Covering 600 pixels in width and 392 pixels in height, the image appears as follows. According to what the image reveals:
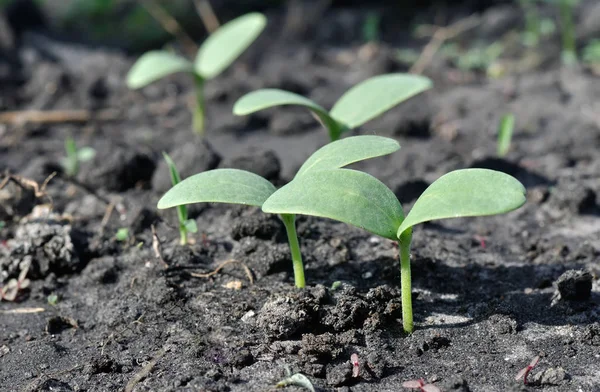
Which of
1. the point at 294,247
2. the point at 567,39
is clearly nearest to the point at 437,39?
the point at 567,39

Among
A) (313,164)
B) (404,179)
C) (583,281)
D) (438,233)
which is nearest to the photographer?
(313,164)

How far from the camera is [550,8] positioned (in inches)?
188

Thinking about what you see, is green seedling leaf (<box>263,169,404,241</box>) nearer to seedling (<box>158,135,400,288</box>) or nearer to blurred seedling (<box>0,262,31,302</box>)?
seedling (<box>158,135,400,288</box>)

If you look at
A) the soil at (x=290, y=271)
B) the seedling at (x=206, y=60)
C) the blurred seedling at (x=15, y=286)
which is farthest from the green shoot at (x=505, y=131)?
the blurred seedling at (x=15, y=286)

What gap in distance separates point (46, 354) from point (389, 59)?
271 cm

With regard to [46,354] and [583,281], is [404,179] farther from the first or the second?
[46,354]

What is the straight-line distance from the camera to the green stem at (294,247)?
1.92 m

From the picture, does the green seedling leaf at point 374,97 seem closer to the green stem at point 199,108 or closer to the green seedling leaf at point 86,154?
the green stem at point 199,108

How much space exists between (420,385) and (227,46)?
84.5 inches

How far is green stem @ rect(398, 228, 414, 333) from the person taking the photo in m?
1.75

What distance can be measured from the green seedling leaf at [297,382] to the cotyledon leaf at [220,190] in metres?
0.41

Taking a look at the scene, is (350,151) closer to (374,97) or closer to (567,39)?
(374,97)

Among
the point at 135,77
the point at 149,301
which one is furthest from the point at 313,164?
the point at 135,77

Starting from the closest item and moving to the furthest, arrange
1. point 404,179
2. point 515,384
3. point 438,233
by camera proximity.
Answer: point 515,384 < point 438,233 < point 404,179
